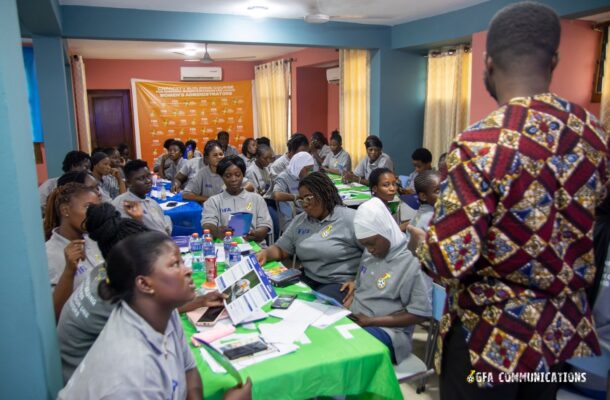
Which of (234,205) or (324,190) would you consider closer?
(324,190)

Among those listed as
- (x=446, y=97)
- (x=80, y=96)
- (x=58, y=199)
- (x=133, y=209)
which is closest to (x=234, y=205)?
(x=133, y=209)

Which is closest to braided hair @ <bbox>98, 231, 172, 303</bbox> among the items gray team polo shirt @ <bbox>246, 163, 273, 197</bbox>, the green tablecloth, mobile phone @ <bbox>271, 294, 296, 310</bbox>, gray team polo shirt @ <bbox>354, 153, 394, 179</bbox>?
the green tablecloth

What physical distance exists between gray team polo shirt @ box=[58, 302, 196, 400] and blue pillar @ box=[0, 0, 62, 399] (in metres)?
0.12

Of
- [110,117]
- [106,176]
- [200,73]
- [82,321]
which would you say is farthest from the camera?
[200,73]

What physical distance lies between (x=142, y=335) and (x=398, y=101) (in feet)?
21.1

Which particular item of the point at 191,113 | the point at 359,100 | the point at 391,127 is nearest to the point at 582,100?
the point at 391,127

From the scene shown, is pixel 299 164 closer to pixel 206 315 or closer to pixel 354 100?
pixel 354 100

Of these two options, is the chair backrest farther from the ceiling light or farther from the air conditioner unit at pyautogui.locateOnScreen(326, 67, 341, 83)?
the air conditioner unit at pyautogui.locateOnScreen(326, 67, 341, 83)

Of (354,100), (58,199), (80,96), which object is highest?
(80,96)

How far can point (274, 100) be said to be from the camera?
34.7ft

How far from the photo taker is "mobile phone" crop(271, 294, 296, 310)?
2.20 metres

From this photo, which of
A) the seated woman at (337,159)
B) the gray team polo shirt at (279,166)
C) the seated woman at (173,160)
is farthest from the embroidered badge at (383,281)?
the seated woman at (173,160)

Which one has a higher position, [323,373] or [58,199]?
[58,199]

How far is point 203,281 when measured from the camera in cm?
267
